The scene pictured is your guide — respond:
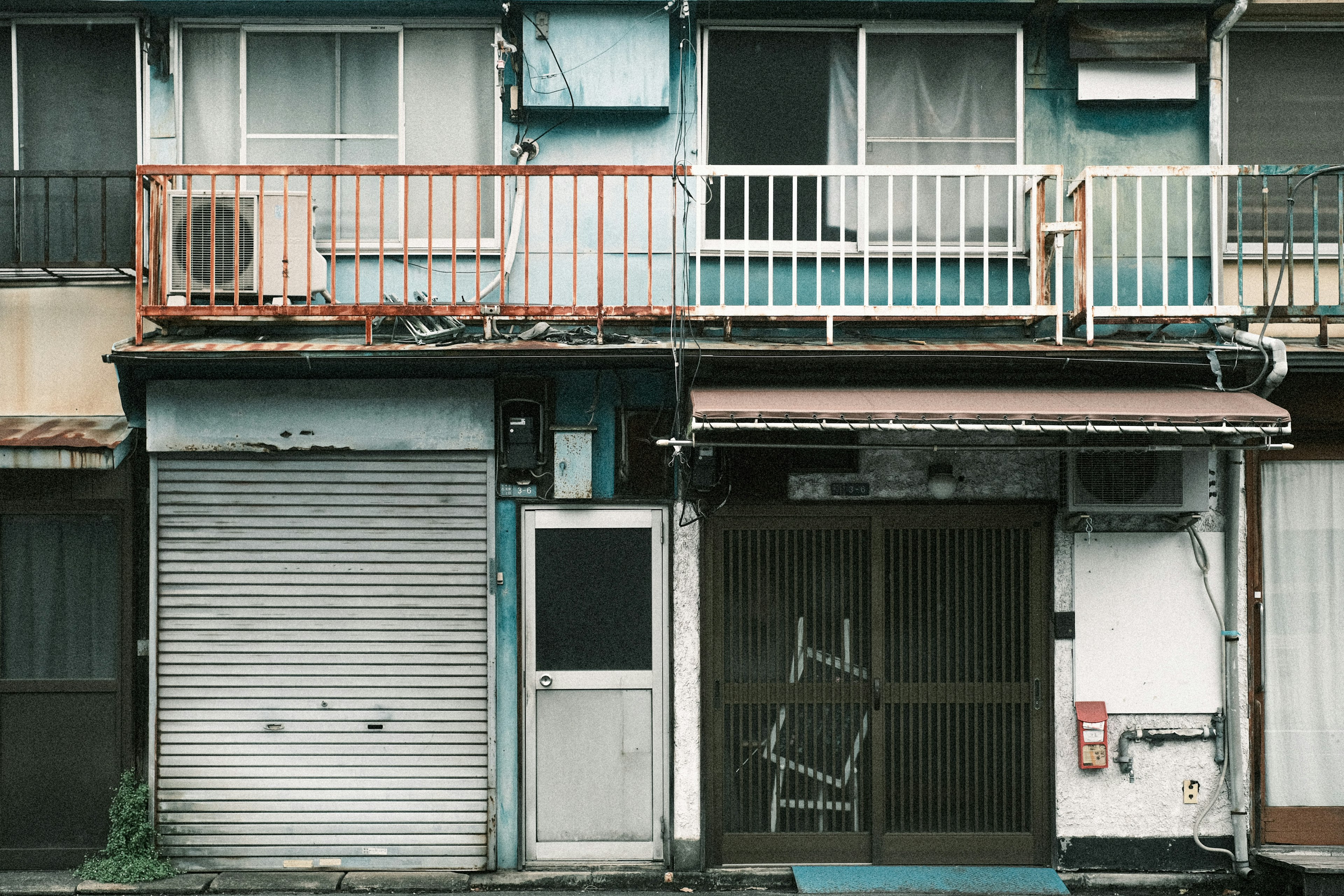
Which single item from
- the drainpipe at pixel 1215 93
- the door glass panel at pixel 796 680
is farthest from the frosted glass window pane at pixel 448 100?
the drainpipe at pixel 1215 93

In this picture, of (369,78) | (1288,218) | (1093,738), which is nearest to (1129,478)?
(1093,738)

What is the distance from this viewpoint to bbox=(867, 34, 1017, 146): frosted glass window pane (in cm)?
755

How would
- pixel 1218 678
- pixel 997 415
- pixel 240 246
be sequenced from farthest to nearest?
pixel 1218 678 → pixel 240 246 → pixel 997 415

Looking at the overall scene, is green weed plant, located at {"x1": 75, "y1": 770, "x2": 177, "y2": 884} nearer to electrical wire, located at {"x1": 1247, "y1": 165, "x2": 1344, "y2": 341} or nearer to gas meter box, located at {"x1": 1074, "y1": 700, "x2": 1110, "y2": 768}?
gas meter box, located at {"x1": 1074, "y1": 700, "x2": 1110, "y2": 768}

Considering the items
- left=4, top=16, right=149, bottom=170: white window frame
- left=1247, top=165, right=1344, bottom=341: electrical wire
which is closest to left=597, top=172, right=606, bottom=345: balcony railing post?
left=4, top=16, right=149, bottom=170: white window frame

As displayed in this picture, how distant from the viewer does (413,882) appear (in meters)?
7.01

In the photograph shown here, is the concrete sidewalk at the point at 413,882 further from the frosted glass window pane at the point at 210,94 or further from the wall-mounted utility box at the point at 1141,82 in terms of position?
the wall-mounted utility box at the point at 1141,82

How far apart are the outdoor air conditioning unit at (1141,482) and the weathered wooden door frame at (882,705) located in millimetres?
352

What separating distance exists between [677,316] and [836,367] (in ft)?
3.76

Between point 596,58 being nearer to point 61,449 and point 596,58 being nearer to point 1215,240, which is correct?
point 61,449

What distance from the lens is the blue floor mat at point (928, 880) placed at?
683 centimetres

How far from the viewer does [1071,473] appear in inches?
278

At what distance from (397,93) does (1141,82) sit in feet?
17.7

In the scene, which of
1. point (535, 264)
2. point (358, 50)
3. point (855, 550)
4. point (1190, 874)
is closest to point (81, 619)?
point (535, 264)
